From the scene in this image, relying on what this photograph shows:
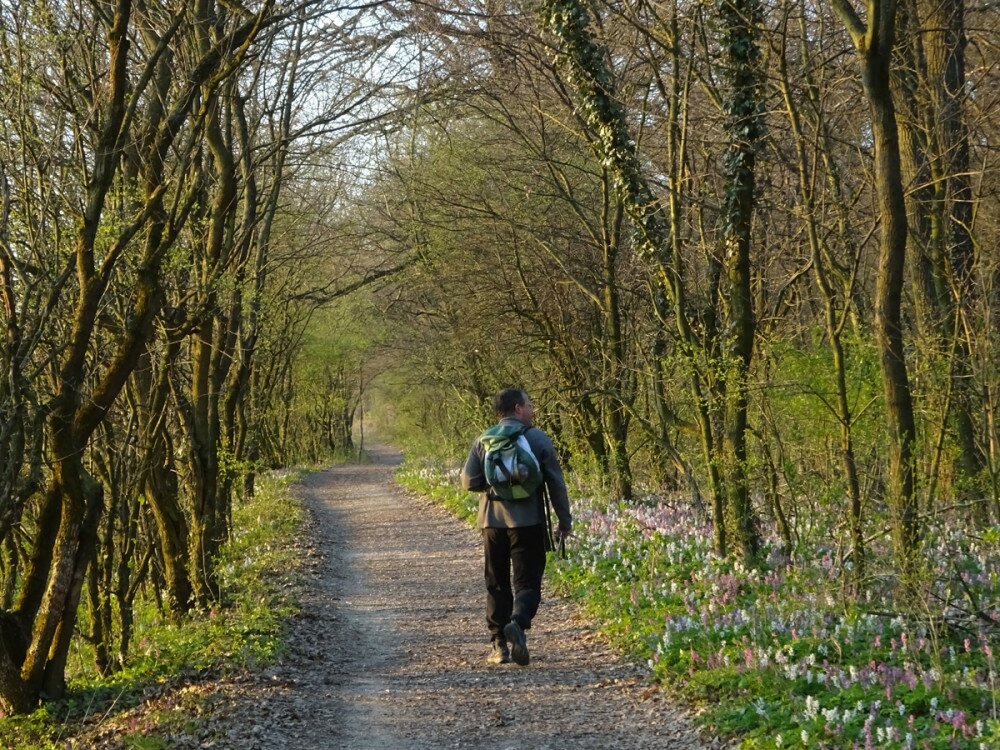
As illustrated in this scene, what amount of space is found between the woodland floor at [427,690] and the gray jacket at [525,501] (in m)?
1.11

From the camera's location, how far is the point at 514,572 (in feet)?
25.5

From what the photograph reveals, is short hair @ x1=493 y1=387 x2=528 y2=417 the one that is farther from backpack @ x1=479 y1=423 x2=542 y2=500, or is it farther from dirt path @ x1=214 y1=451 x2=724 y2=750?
dirt path @ x1=214 y1=451 x2=724 y2=750

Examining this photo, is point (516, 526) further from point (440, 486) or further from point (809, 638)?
point (440, 486)

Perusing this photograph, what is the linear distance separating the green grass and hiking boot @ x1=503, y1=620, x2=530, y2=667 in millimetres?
1962

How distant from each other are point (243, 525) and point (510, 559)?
13.3m

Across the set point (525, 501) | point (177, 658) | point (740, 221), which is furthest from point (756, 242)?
point (177, 658)

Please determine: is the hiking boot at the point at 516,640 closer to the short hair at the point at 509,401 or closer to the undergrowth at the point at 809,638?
the undergrowth at the point at 809,638

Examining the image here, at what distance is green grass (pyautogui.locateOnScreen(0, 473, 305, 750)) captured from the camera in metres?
7.07

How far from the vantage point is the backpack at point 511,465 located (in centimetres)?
754

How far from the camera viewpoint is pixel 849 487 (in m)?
8.00

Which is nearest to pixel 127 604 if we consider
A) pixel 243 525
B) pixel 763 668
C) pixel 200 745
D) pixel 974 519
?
pixel 200 745

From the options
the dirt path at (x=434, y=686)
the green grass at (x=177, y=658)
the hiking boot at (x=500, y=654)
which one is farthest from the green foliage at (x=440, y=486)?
the hiking boot at (x=500, y=654)

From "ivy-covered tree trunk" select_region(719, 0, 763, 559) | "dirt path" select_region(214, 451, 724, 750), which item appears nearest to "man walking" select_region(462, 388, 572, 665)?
"dirt path" select_region(214, 451, 724, 750)

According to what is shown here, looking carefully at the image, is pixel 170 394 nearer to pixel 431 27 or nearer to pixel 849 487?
pixel 431 27
